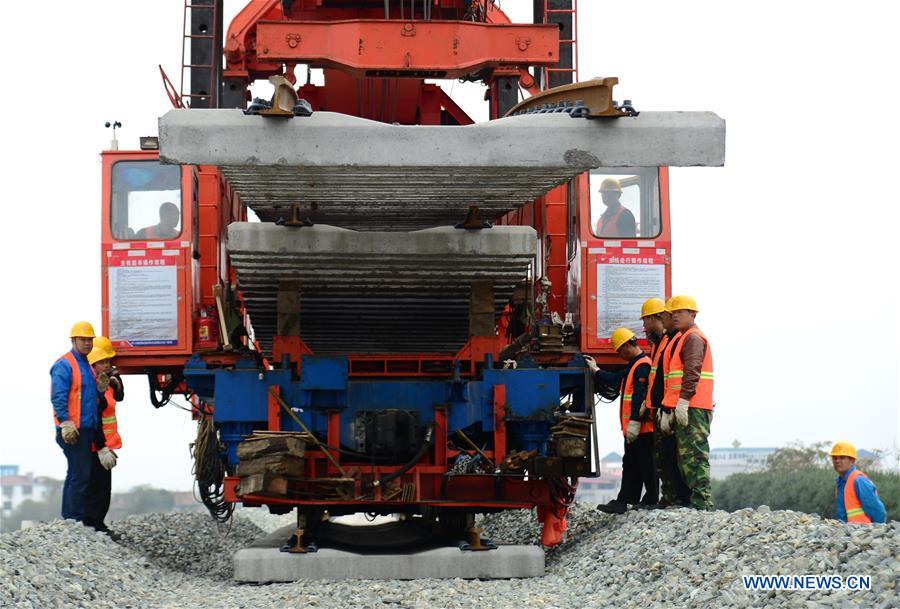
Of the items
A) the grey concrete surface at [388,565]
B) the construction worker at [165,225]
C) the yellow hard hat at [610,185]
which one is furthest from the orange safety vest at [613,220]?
the construction worker at [165,225]

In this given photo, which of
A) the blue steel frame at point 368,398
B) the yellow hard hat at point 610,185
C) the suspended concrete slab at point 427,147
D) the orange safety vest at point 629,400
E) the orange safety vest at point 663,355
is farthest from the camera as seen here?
the yellow hard hat at point 610,185

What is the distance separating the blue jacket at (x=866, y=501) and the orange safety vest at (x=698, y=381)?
1373 mm

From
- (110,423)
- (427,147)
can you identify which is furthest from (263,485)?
(110,423)

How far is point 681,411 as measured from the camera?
30.5 ft

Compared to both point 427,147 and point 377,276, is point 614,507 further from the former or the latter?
point 427,147

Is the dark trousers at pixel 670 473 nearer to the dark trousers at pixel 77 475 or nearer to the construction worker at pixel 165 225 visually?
the construction worker at pixel 165 225

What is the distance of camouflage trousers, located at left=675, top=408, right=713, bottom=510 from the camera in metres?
9.30

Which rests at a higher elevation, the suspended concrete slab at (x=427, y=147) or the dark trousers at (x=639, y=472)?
the suspended concrete slab at (x=427, y=147)

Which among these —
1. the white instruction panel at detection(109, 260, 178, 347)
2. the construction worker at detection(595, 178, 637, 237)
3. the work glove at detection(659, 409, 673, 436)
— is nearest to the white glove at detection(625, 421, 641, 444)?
the work glove at detection(659, 409, 673, 436)

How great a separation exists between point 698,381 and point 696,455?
495 millimetres

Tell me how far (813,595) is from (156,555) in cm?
643

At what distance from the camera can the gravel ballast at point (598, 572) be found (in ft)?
19.9

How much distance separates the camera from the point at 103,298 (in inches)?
412

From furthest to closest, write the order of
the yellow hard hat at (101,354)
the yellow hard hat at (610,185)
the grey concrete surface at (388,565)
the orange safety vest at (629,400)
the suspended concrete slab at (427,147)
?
the yellow hard hat at (610,185) → the yellow hard hat at (101,354) → the orange safety vest at (629,400) → the grey concrete surface at (388,565) → the suspended concrete slab at (427,147)
